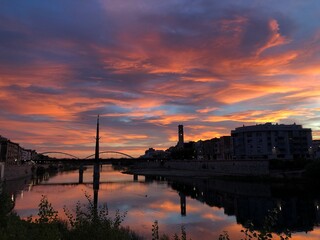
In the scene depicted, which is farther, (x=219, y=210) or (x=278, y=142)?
(x=278, y=142)

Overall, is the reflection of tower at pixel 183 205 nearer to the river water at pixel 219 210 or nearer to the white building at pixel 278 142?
the river water at pixel 219 210

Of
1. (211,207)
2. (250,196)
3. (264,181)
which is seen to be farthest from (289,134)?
(211,207)

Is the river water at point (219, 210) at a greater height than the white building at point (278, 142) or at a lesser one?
lesser

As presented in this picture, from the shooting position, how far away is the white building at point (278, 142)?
156500mm

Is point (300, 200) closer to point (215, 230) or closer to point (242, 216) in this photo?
point (242, 216)

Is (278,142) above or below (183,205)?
above

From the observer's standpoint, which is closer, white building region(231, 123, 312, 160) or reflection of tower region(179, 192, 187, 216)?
reflection of tower region(179, 192, 187, 216)

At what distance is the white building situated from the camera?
513ft

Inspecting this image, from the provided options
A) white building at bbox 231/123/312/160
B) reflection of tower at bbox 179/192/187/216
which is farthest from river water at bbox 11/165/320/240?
white building at bbox 231/123/312/160

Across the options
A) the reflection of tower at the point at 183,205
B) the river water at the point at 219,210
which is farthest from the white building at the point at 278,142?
the reflection of tower at the point at 183,205

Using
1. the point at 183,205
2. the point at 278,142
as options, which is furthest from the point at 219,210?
the point at 278,142

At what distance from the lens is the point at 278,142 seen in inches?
6201

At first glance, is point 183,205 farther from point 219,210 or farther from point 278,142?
point 278,142

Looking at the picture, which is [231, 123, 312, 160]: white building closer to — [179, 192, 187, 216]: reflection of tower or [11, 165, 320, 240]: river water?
[11, 165, 320, 240]: river water
